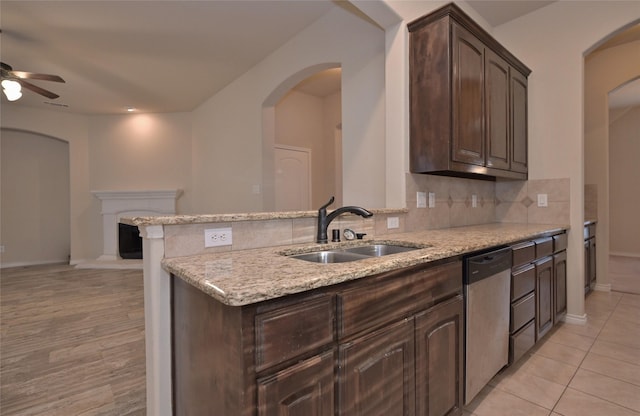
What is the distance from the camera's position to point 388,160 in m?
2.37

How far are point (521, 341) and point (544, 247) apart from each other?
727 mm

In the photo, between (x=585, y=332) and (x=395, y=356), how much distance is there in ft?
7.86

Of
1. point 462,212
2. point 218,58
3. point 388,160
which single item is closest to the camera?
point 388,160

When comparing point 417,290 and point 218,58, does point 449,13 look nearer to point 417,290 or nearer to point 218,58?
point 417,290

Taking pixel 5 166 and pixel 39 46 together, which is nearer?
pixel 39 46

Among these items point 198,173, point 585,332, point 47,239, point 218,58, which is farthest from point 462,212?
point 47,239

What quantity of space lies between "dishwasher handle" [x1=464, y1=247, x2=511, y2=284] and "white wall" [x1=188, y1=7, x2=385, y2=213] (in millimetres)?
1060

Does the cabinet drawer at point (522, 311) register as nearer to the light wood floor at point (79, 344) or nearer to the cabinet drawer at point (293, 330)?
the light wood floor at point (79, 344)

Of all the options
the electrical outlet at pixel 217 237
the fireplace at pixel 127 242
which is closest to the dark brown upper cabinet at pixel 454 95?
the electrical outlet at pixel 217 237

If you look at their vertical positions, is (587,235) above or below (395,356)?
above

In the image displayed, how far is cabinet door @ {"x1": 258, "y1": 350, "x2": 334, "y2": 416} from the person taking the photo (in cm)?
86

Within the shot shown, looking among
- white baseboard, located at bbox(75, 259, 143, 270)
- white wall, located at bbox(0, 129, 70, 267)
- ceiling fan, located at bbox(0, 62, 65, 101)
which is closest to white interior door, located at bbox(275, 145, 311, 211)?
ceiling fan, located at bbox(0, 62, 65, 101)

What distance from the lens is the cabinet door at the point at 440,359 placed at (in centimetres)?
133

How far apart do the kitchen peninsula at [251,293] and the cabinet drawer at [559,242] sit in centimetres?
136
